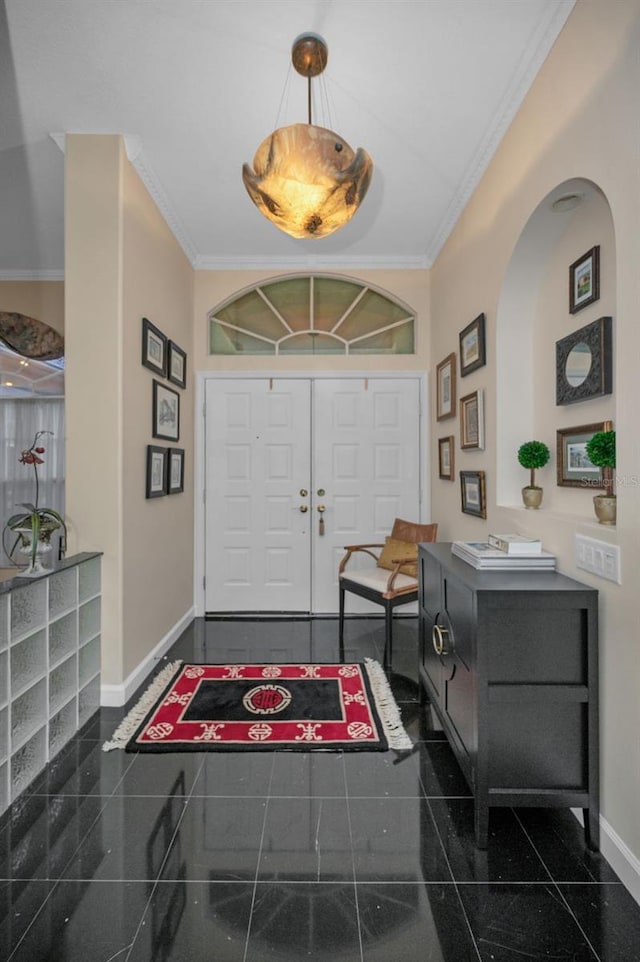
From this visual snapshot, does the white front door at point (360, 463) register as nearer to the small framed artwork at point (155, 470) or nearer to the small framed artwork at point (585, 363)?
the small framed artwork at point (155, 470)

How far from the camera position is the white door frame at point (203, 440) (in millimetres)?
4137

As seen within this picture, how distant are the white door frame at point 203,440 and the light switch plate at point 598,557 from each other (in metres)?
2.37

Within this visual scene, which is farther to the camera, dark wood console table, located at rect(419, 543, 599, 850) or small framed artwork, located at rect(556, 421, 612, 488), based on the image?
small framed artwork, located at rect(556, 421, 612, 488)

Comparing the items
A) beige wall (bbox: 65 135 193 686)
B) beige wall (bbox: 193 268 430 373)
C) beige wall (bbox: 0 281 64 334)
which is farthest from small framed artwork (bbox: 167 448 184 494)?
beige wall (bbox: 0 281 64 334)

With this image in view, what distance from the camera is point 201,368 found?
4160 mm

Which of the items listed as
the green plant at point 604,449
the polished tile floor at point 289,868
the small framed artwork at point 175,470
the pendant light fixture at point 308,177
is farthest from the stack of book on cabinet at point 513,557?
the small framed artwork at point 175,470

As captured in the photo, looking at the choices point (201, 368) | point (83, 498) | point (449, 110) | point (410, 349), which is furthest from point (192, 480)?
point (449, 110)

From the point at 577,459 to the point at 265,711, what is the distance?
192 cm

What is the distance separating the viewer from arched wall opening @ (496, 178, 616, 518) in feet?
6.20

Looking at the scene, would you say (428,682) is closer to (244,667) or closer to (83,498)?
(244,667)

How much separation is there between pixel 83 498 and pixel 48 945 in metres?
1.78

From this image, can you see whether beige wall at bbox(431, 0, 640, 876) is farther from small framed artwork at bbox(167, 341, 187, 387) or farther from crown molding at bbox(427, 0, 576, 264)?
small framed artwork at bbox(167, 341, 187, 387)

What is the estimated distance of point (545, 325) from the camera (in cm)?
237

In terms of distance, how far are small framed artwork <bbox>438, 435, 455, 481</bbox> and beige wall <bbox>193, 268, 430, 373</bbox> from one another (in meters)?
0.82
